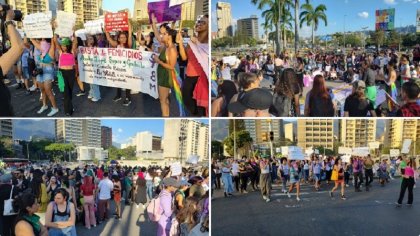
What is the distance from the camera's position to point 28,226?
175 inches

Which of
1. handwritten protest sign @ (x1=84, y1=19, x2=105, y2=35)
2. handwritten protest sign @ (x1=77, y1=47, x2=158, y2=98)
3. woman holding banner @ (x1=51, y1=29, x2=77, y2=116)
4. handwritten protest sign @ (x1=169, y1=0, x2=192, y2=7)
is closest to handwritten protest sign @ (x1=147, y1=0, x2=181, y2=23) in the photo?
handwritten protest sign @ (x1=169, y1=0, x2=192, y2=7)

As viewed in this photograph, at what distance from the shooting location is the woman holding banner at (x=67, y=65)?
194 inches

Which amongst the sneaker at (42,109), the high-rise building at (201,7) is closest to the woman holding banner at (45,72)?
the sneaker at (42,109)

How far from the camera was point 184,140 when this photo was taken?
16.2ft

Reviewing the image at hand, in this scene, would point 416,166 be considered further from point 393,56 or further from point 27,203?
point 27,203

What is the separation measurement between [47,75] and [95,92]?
1.82ft

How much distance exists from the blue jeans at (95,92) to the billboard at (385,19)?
313 centimetres

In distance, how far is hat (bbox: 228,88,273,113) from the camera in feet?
16.3

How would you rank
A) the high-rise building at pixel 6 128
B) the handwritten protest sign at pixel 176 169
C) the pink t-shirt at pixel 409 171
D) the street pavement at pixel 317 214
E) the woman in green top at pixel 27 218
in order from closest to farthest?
the woman in green top at pixel 27 218
the high-rise building at pixel 6 128
the handwritten protest sign at pixel 176 169
the street pavement at pixel 317 214
the pink t-shirt at pixel 409 171

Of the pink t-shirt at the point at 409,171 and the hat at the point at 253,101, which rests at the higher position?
the hat at the point at 253,101

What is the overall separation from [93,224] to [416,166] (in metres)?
3.73

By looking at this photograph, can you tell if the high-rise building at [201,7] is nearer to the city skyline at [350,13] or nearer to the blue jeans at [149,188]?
the city skyline at [350,13]

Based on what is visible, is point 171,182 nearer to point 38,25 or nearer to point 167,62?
point 167,62

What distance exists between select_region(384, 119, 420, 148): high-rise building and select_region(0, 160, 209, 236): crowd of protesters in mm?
2099
